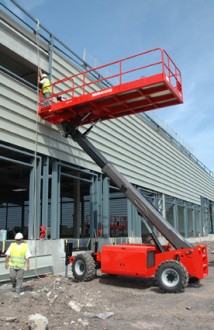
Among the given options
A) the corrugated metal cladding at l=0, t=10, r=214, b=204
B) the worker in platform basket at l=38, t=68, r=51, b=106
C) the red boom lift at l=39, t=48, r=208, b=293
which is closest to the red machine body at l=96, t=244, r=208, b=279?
the red boom lift at l=39, t=48, r=208, b=293

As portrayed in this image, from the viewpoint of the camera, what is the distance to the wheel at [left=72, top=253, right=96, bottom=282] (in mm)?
10852

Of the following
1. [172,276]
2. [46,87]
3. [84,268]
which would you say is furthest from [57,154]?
[172,276]

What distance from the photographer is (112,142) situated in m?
17.9

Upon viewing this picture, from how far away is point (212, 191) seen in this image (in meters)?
41.4

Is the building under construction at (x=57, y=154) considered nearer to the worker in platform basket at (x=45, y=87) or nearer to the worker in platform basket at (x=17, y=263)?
the worker in platform basket at (x=45, y=87)

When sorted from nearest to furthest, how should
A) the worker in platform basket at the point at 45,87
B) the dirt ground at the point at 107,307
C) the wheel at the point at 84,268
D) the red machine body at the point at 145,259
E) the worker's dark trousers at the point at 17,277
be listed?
the dirt ground at the point at 107,307 → the worker's dark trousers at the point at 17,277 → the red machine body at the point at 145,259 → the wheel at the point at 84,268 → the worker in platform basket at the point at 45,87

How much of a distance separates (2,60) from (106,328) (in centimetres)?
1021

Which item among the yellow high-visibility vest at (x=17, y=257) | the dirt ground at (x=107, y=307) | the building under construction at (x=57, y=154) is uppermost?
the building under construction at (x=57, y=154)

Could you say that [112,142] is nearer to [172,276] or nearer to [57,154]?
[57,154]

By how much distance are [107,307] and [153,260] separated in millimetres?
2823

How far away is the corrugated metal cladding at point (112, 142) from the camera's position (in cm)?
1184

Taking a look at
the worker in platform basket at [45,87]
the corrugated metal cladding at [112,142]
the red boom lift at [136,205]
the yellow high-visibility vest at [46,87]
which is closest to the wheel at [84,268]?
the red boom lift at [136,205]

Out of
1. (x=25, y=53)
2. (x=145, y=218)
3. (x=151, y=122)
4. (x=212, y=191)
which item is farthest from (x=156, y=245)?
(x=212, y=191)

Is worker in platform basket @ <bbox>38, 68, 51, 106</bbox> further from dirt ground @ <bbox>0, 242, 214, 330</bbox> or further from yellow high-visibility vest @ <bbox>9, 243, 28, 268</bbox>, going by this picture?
dirt ground @ <bbox>0, 242, 214, 330</bbox>
